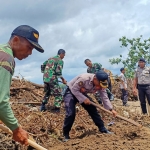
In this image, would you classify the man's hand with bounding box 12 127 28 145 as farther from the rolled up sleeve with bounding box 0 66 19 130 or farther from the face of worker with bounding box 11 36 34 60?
the face of worker with bounding box 11 36 34 60

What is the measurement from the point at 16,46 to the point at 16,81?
9137 mm

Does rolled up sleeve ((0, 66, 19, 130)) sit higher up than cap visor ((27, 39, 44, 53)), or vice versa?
cap visor ((27, 39, 44, 53))

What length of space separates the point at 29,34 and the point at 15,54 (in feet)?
0.78

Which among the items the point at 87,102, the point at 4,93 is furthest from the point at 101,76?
the point at 4,93

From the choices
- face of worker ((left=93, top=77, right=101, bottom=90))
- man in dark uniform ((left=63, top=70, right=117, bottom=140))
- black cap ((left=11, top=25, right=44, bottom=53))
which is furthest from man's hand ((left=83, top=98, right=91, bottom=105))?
black cap ((left=11, top=25, right=44, bottom=53))

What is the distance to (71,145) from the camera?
232 inches

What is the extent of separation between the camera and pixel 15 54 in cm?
322

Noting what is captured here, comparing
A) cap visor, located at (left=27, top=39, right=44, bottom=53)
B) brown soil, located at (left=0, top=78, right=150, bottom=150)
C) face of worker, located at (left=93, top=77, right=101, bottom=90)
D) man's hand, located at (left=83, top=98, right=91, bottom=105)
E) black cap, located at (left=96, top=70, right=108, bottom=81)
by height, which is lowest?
brown soil, located at (left=0, top=78, right=150, bottom=150)

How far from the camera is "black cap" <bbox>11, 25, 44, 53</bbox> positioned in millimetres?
3209

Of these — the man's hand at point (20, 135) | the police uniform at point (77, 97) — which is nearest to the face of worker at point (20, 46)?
the man's hand at point (20, 135)

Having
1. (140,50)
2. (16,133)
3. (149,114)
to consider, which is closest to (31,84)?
(149,114)

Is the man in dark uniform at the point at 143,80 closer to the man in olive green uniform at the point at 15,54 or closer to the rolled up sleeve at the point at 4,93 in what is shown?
the man in olive green uniform at the point at 15,54

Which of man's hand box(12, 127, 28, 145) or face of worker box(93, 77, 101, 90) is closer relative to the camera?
man's hand box(12, 127, 28, 145)

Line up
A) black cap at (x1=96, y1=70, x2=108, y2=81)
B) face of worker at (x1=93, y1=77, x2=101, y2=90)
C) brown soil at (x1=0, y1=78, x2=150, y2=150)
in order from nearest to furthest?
1. brown soil at (x1=0, y1=78, x2=150, y2=150)
2. black cap at (x1=96, y1=70, x2=108, y2=81)
3. face of worker at (x1=93, y1=77, x2=101, y2=90)
